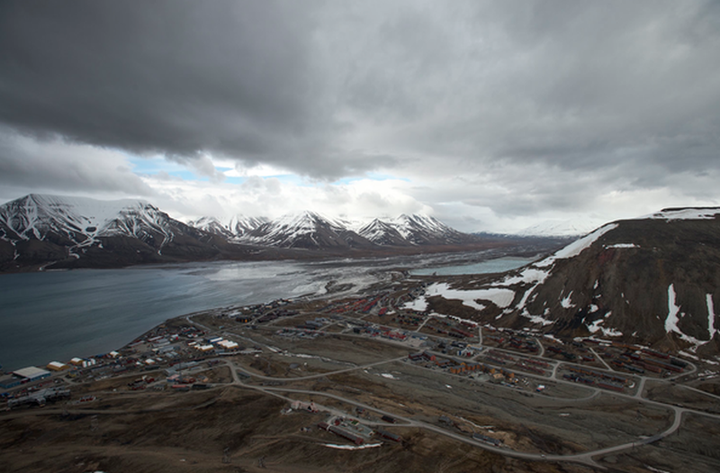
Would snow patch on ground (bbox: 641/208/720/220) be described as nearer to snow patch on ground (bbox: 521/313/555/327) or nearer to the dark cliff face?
the dark cliff face

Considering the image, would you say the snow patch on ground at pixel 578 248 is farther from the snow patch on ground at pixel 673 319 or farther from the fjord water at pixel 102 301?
the fjord water at pixel 102 301

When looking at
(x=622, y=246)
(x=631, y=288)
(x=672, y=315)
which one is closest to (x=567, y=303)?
(x=631, y=288)

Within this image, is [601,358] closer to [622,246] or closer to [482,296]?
[482,296]

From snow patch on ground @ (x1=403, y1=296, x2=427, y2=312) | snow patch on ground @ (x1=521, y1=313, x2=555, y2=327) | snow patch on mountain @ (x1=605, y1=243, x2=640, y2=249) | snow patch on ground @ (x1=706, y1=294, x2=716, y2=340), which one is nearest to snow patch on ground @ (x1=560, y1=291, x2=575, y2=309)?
snow patch on ground @ (x1=521, y1=313, x2=555, y2=327)

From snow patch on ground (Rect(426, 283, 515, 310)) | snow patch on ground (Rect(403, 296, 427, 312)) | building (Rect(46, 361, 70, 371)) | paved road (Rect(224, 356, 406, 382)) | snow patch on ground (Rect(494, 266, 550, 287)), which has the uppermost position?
snow patch on ground (Rect(494, 266, 550, 287))

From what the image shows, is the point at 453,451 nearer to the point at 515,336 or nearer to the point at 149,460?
the point at 149,460

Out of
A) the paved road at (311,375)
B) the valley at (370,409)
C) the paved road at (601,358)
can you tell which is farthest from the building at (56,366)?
the paved road at (601,358)
